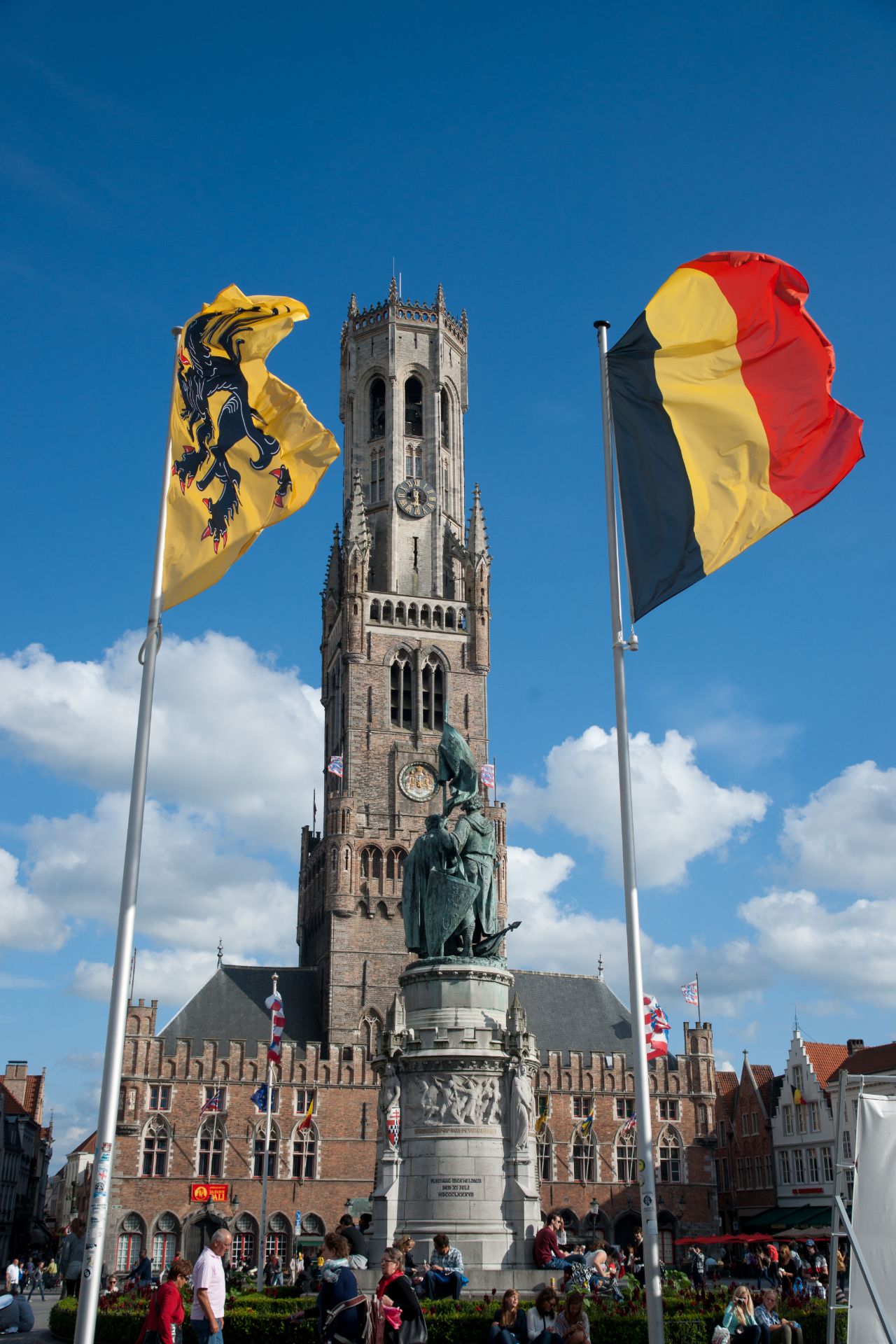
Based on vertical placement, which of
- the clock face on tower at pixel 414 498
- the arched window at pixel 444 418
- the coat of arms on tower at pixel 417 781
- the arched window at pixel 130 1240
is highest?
the arched window at pixel 444 418

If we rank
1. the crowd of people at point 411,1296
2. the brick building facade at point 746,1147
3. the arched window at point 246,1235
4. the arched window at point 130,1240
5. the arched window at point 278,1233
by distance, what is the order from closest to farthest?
1. the crowd of people at point 411,1296
2. the arched window at point 130,1240
3. the arched window at point 246,1235
4. the arched window at point 278,1233
5. the brick building facade at point 746,1147

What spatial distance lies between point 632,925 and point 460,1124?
37.1 ft

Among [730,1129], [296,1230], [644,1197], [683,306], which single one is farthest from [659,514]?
[730,1129]

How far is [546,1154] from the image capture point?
62750 mm

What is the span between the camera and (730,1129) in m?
70.8

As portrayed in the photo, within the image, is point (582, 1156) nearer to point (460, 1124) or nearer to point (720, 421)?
point (460, 1124)

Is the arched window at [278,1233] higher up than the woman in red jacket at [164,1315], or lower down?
lower down

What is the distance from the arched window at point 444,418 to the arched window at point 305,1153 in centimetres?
4239

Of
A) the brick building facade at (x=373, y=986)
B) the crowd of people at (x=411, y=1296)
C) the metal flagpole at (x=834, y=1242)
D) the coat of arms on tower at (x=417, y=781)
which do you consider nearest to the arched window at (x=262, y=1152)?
the brick building facade at (x=373, y=986)

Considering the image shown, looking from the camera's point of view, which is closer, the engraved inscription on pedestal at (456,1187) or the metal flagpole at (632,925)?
the metal flagpole at (632,925)

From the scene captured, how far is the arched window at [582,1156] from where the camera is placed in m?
62.6

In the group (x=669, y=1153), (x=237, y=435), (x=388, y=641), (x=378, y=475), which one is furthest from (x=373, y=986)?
(x=237, y=435)

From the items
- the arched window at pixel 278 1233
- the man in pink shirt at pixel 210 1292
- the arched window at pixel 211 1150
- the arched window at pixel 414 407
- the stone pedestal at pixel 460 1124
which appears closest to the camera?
the man in pink shirt at pixel 210 1292

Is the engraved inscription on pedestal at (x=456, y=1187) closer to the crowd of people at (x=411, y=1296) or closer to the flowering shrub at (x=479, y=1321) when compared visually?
the crowd of people at (x=411, y=1296)
